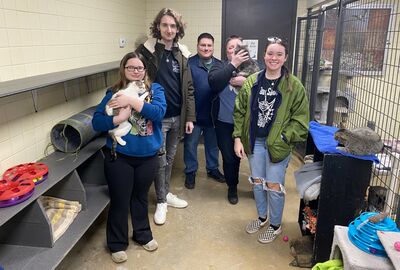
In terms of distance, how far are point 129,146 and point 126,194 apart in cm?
33

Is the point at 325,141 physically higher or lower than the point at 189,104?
lower

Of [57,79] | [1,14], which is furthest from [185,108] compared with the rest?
[1,14]

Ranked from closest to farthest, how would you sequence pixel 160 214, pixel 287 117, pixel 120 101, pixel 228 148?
pixel 120 101 < pixel 287 117 < pixel 160 214 < pixel 228 148

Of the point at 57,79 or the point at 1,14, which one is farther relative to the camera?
the point at 57,79

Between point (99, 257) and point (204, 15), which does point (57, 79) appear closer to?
point (99, 257)

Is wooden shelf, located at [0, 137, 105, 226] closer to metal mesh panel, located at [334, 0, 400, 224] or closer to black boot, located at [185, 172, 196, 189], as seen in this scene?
black boot, located at [185, 172, 196, 189]

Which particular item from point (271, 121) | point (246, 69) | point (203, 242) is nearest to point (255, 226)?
point (203, 242)

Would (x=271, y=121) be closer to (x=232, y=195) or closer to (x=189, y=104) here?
(x=189, y=104)

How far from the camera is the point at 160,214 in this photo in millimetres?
2797

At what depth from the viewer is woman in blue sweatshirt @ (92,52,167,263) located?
6.81 ft

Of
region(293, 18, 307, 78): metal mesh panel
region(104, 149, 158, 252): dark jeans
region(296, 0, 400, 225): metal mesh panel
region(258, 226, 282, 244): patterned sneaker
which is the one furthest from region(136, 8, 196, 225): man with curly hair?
region(293, 18, 307, 78): metal mesh panel

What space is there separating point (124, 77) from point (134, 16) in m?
2.40

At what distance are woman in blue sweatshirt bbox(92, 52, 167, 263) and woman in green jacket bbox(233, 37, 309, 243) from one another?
24.4 inches

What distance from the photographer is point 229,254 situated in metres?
2.41
